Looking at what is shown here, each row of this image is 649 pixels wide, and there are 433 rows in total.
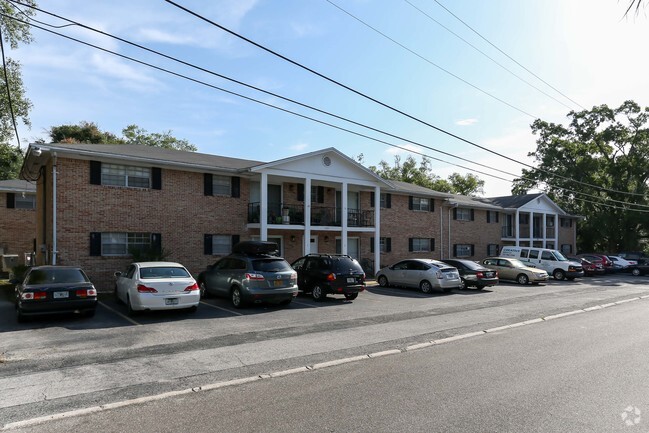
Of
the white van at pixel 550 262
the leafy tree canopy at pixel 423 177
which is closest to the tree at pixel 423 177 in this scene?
the leafy tree canopy at pixel 423 177

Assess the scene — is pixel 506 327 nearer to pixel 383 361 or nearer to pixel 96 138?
pixel 383 361

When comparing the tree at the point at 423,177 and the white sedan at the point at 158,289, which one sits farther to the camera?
the tree at the point at 423,177

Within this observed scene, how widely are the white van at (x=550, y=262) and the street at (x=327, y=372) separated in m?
16.3

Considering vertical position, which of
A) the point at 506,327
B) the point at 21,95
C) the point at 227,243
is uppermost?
the point at 21,95

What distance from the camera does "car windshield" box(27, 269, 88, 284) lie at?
10.9 m

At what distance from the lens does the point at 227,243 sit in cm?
2091

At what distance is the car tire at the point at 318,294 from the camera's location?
15375 mm

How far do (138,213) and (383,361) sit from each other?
14130mm

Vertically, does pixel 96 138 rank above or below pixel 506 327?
above

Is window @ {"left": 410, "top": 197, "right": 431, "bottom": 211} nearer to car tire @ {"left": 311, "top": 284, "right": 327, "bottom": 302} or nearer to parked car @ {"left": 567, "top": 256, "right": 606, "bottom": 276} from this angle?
parked car @ {"left": 567, "top": 256, "right": 606, "bottom": 276}

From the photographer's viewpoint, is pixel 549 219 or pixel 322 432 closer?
pixel 322 432

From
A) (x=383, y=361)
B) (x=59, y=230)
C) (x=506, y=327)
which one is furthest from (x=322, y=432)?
(x=59, y=230)

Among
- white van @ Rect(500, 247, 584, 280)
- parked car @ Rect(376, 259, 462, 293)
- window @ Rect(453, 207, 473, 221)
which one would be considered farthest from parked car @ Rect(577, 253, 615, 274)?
Result: parked car @ Rect(376, 259, 462, 293)

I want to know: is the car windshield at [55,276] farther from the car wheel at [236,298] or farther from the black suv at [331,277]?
the black suv at [331,277]
